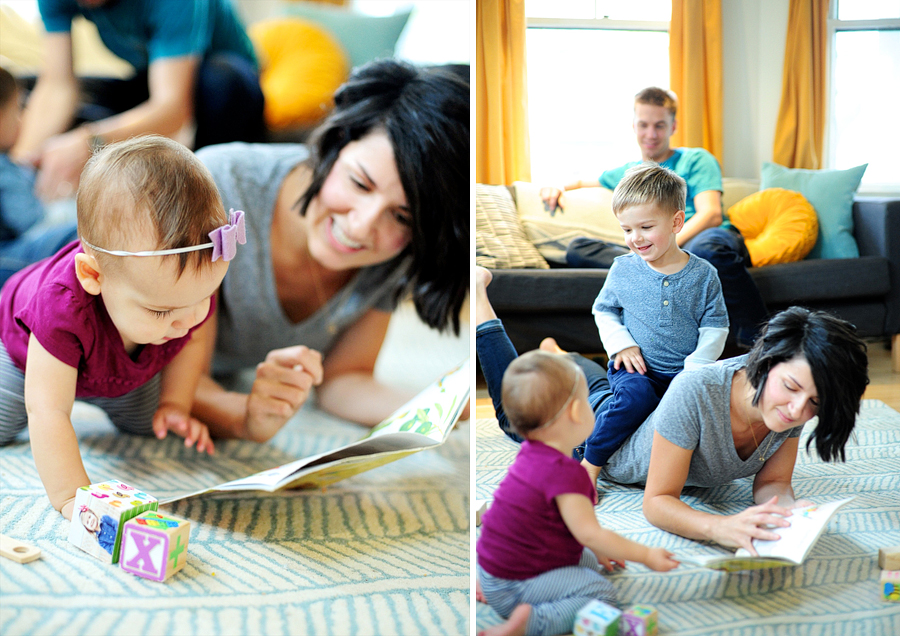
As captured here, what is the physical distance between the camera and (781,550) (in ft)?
1.75

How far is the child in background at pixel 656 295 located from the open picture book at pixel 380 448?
0.23 meters

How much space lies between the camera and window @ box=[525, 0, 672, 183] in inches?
21.6

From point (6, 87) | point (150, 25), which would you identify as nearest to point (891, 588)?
point (150, 25)

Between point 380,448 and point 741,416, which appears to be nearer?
point 741,416

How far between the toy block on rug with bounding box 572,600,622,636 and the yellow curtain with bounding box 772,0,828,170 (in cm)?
38

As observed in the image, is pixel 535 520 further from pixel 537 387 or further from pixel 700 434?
pixel 700 434

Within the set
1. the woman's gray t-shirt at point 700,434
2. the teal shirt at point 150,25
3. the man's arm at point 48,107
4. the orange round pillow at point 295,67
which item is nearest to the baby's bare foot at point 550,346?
the woman's gray t-shirt at point 700,434

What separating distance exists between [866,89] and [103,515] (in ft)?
2.52

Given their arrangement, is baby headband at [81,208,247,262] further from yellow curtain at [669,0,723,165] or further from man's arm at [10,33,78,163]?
man's arm at [10,33,78,163]

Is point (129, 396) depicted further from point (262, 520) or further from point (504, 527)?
point (504, 527)

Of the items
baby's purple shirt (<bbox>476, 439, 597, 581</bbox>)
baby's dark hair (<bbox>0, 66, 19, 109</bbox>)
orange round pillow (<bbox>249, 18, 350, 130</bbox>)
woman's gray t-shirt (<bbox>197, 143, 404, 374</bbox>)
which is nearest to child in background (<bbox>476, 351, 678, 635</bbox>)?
baby's purple shirt (<bbox>476, 439, 597, 581</bbox>)

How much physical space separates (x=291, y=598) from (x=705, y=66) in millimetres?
552

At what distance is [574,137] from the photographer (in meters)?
0.56

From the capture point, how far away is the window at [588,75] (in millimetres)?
549
